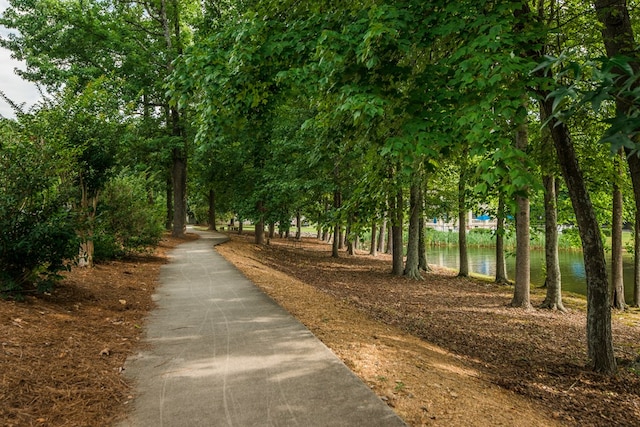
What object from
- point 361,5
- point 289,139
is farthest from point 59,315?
point 289,139

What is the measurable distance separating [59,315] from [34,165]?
2209mm

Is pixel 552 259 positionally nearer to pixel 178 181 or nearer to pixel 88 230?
pixel 88 230

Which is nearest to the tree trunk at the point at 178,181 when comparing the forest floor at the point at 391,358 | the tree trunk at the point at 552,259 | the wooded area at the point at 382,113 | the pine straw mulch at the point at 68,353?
the wooded area at the point at 382,113

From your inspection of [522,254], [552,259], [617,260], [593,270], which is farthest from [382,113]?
[617,260]

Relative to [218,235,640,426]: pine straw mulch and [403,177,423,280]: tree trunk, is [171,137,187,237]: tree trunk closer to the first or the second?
[218,235,640,426]: pine straw mulch

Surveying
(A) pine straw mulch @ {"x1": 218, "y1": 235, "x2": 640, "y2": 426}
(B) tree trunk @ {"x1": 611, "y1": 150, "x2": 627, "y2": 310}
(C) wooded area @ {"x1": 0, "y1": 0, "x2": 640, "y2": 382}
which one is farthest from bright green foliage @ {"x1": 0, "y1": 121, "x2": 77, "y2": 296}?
(B) tree trunk @ {"x1": 611, "y1": 150, "x2": 627, "y2": 310}

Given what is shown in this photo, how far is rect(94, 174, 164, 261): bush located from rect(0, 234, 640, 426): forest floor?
1.16 metres

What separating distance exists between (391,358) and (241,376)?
1748 mm

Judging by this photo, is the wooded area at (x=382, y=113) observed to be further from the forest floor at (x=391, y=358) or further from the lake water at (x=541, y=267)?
the lake water at (x=541, y=267)

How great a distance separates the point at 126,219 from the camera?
444 inches

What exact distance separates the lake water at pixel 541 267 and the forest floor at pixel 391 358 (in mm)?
9437

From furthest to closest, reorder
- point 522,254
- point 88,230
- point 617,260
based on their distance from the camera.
Answer: 1. point 617,260
2. point 522,254
3. point 88,230

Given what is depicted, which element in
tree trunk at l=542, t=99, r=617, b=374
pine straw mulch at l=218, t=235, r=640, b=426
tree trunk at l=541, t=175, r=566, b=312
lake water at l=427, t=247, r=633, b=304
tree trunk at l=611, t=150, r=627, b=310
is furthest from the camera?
lake water at l=427, t=247, r=633, b=304

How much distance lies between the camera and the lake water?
19031mm
